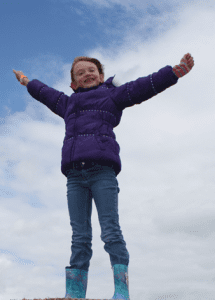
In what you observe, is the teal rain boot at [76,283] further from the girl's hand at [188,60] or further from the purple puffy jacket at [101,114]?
the girl's hand at [188,60]

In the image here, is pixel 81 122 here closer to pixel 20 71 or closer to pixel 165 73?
pixel 165 73

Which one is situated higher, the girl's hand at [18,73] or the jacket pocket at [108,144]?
the girl's hand at [18,73]

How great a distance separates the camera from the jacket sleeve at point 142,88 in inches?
167

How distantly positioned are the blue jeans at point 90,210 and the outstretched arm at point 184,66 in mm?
1517

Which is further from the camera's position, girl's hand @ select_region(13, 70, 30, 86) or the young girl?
girl's hand @ select_region(13, 70, 30, 86)

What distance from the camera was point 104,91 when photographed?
462cm

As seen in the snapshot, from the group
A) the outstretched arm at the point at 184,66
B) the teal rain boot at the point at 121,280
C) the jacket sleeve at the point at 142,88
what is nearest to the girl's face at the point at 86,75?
the jacket sleeve at the point at 142,88

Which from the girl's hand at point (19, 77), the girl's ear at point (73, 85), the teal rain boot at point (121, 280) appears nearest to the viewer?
the teal rain boot at point (121, 280)

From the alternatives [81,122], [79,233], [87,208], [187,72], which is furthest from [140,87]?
[79,233]

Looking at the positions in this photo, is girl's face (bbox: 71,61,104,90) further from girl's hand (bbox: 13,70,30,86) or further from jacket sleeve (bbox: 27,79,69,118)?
girl's hand (bbox: 13,70,30,86)

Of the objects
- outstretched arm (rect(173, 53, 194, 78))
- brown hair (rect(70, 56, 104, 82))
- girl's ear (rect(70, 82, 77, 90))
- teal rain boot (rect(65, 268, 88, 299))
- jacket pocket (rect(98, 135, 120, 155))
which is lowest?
teal rain boot (rect(65, 268, 88, 299))

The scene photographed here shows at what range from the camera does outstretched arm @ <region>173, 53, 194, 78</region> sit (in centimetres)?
423

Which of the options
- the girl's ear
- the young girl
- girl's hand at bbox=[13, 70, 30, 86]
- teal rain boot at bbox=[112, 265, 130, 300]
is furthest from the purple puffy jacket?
teal rain boot at bbox=[112, 265, 130, 300]

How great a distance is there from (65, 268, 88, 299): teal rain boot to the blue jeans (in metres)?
0.07
